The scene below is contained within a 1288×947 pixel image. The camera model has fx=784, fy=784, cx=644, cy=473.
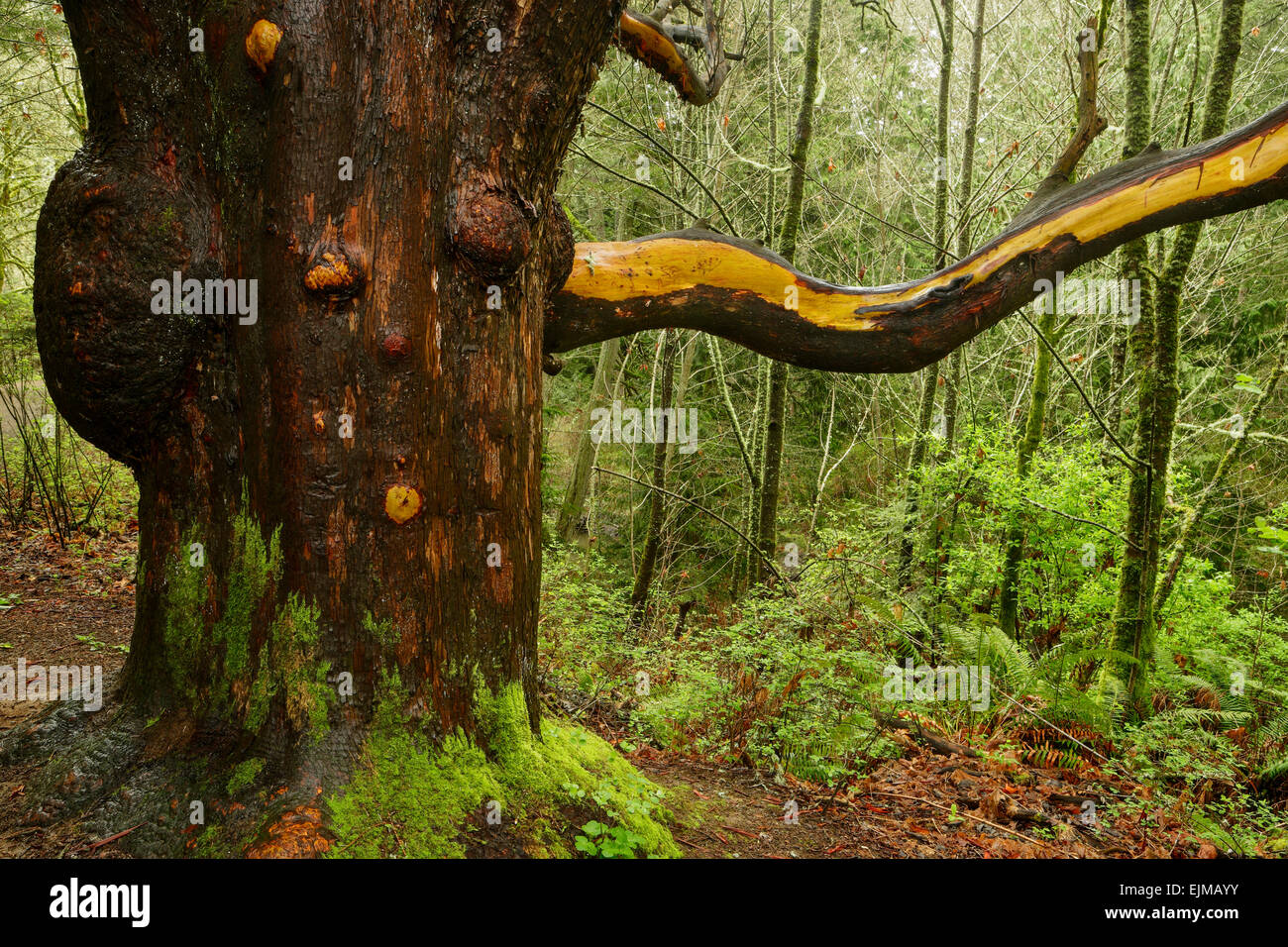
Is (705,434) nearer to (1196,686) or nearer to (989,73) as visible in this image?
(989,73)

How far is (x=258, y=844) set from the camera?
2240 millimetres

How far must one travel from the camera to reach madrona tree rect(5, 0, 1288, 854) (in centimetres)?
246

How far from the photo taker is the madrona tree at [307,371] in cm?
246

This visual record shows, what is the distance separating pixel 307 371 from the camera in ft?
8.04

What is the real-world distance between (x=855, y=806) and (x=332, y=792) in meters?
2.49

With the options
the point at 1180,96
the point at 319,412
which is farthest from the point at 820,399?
the point at 319,412

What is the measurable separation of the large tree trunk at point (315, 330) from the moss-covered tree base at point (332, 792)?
7cm

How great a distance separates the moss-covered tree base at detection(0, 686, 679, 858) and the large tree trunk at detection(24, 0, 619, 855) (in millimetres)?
66

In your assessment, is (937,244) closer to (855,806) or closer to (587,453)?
(855,806)

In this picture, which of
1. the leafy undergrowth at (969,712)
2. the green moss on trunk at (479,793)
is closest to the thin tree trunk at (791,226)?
the leafy undergrowth at (969,712)

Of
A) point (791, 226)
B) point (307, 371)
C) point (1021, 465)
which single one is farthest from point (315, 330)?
point (1021, 465)

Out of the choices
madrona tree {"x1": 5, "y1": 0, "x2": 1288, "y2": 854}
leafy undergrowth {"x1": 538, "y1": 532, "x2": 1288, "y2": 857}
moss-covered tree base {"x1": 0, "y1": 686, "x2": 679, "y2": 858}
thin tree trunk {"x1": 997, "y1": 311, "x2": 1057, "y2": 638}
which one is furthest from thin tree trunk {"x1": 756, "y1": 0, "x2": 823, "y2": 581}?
moss-covered tree base {"x1": 0, "y1": 686, "x2": 679, "y2": 858}

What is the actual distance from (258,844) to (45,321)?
183 cm

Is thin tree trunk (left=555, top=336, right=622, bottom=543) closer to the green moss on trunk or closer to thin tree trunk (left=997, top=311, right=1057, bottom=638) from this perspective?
thin tree trunk (left=997, top=311, right=1057, bottom=638)
